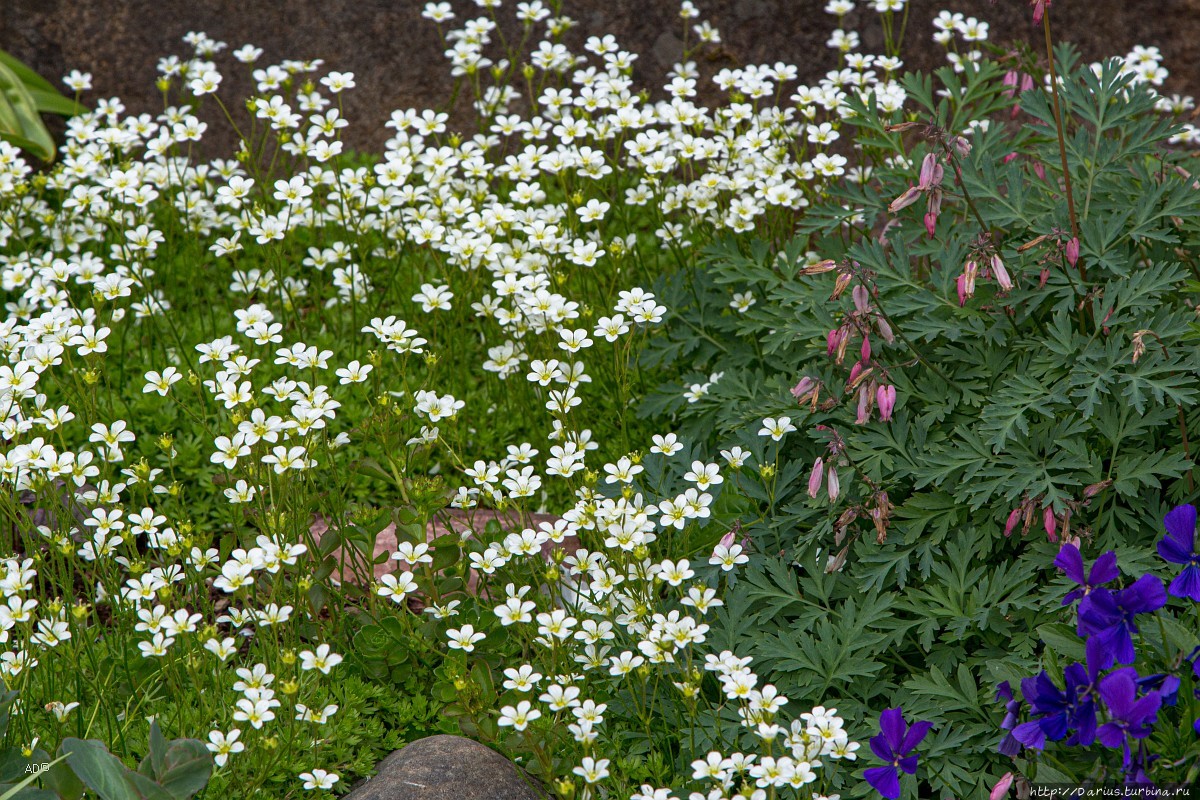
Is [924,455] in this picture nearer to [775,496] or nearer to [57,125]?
[775,496]

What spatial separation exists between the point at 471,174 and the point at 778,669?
236 centimetres

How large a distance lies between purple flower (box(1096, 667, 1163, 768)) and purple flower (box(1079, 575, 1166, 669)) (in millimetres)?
63

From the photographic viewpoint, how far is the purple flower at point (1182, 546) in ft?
7.90

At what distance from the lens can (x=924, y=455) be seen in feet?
10.7

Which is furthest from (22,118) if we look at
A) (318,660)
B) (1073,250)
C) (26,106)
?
(1073,250)

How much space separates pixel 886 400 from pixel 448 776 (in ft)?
5.19

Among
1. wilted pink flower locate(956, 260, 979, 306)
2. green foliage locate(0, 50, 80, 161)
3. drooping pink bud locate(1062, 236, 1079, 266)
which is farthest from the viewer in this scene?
green foliage locate(0, 50, 80, 161)

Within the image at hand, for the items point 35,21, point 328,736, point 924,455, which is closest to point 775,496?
point 924,455

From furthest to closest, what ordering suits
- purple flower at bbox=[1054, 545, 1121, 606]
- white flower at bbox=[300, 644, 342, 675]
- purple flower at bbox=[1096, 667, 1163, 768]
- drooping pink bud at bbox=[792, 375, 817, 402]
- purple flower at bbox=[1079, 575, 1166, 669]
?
drooping pink bud at bbox=[792, 375, 817, 402] < white flower at bbox=[300, 644, 342, 675] < purple flower at bbox=[1054, 545, 1121, 606] < purple flower at bbox=[1079, 575, 1166, 669] < purple flower at bbox=[1096, 667, 1163, 768]

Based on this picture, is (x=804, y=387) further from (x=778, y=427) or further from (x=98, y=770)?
(x=98, y=770)

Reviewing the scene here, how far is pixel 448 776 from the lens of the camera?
2926mm

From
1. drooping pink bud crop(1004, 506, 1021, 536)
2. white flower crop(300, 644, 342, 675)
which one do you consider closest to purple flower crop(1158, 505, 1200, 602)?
drooping pink bud crop(1004, 506, 1021, 536)

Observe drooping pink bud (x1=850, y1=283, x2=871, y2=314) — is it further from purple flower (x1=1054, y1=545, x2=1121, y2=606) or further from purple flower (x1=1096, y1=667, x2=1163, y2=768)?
purple flower (x1=1096, y1=667, x2=1163, y2=768)

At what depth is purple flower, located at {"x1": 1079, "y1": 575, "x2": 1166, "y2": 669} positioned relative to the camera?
2.35m
